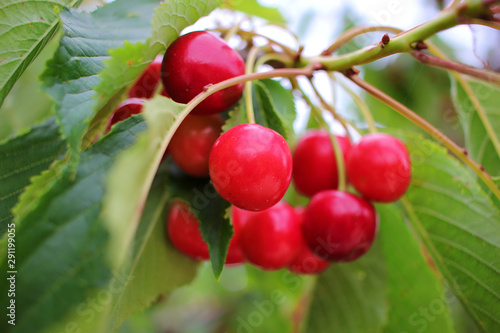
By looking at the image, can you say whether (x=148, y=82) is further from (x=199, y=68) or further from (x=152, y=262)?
(x=152, y=262)

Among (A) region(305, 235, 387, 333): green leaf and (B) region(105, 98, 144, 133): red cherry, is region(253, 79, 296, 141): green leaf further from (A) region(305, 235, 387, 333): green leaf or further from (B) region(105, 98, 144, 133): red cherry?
(A) region(305, 235, 387, 333): green leaf

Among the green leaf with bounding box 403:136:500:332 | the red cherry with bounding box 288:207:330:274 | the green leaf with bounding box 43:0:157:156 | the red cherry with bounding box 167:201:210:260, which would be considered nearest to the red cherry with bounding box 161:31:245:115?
the green leaf with bounding box 43:0:157:156

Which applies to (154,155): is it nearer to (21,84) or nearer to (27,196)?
(27,196)

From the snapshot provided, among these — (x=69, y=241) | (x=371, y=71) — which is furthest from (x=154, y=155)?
(x=371, y=71)

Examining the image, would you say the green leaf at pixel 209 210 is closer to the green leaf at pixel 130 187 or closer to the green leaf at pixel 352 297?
the green leaf at pixel 130 187

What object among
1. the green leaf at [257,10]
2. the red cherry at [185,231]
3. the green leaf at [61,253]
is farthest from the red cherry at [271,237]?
the green leaf at [257,10]

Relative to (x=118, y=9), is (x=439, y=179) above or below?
below

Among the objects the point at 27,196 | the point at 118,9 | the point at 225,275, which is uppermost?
the point at 118,9
